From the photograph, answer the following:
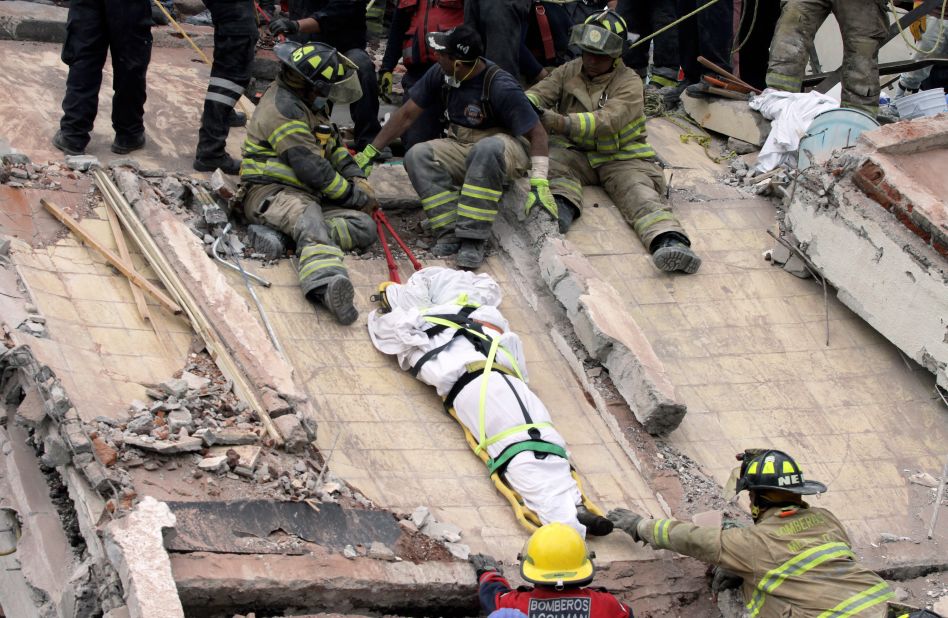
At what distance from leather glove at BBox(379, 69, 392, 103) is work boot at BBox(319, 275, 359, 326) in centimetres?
308

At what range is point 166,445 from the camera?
5.55 m

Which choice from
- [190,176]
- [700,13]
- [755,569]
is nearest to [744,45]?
[700,13]

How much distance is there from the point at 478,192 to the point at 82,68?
2.77m

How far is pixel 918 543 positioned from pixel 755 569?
4.98 ft

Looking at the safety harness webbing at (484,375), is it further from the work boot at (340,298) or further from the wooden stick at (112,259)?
the wooden stick at (112,259)

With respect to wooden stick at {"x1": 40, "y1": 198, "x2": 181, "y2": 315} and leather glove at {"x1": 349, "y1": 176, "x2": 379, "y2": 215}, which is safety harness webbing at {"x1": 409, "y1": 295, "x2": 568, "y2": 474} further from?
wooden stick at {"x1": 40, "y1": 198, "x2": 181, "y2": 315}

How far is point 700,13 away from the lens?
33.0 ft

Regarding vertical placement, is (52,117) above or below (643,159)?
below

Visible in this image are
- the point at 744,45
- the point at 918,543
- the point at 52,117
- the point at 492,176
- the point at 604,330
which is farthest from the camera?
the point at 744,45

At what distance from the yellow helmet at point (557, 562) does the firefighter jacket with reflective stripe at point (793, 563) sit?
0.85 meters

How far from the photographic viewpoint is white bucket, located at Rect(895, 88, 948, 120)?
10352 millimetres

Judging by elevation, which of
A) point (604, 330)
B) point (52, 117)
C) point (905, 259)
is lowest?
point (52, 117)

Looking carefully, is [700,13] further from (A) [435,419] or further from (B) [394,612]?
(B) [394,612]

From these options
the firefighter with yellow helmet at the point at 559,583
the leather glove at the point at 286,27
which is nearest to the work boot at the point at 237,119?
the leather glove at the point at 286,27
